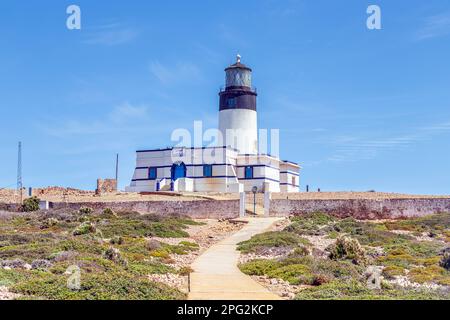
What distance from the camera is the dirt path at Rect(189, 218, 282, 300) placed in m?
15.4

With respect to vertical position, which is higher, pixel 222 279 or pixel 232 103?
pixel 232 103

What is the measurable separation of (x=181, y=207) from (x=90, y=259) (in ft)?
76.3

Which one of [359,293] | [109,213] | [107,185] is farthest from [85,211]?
[359,293]

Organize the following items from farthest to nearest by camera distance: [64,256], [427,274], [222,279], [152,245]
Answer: [152,245] → [427,274] → [64,256] → [222,279]

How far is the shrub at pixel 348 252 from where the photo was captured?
23.5 m

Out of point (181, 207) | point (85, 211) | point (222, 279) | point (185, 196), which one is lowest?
point (222, 279)

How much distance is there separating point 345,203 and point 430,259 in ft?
58.8

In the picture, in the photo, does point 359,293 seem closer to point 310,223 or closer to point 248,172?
point 310,223

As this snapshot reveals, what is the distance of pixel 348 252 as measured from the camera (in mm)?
23672

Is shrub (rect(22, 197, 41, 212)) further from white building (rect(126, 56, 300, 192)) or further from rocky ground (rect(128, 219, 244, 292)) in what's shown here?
rocky ground (rect(128, 219, 244, 292))

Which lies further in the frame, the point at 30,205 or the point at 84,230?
the point at 30,205

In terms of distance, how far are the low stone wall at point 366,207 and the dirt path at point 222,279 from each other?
13.9m

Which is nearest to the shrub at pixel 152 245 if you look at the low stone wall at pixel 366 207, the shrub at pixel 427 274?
the shrub at pixel 427 274
